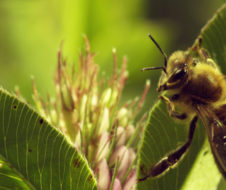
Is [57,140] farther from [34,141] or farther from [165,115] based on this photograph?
[165,115]

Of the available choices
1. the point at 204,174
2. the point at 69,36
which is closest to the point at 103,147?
the point at 204,174

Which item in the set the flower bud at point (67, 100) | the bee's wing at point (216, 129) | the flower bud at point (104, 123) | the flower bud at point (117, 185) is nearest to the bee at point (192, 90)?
the bee's wing at point (216, 129)

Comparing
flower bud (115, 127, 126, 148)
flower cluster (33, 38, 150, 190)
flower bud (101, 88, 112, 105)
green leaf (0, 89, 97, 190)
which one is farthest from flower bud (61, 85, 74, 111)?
green leaf (0, 89, 97, 190)

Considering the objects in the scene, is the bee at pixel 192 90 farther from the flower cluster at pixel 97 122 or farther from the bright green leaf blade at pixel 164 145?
the flower cluster at pixel 97 122


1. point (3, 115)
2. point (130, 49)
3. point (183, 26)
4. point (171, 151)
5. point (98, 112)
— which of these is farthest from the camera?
point (183, 26)

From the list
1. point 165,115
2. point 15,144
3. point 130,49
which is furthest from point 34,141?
point 130,49

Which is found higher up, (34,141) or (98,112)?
(34,141)

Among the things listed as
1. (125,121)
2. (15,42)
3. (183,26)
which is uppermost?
(125,121)
